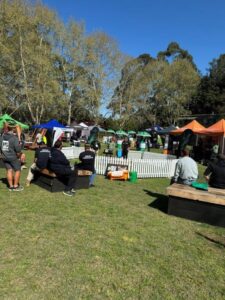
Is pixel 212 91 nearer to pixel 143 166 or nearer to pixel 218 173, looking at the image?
pixel 143 166

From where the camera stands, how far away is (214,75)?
48.6 m

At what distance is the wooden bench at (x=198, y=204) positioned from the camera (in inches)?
244

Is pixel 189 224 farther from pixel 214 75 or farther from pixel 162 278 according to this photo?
pixel 214 75

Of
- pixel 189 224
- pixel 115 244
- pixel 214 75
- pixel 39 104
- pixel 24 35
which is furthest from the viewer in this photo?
pixel 214 75

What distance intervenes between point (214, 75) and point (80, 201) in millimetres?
47236

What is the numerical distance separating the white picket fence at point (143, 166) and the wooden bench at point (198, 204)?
569 centimetres

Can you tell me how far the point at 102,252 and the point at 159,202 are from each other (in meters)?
4.01

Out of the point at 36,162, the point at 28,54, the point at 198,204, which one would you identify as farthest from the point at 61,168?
the point at 28,54

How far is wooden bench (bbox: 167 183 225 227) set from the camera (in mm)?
6199

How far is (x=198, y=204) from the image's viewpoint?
6.43m

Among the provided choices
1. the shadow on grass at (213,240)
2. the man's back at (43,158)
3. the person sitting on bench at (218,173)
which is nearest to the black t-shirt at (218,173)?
the person sitting on bench at (218,173)

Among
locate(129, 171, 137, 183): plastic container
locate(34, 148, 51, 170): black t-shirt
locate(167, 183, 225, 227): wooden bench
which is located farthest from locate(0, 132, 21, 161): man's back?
locate(129, 171, 137, 183): plastic container

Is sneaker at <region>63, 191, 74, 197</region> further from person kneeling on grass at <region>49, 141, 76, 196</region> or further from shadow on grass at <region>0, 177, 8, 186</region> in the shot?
shadow on grass at <region>0, 177, 8, 186</region>

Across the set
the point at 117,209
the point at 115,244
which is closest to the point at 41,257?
the point at 115,244
